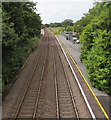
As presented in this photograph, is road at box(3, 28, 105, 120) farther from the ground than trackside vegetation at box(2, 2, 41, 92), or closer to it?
closer to it

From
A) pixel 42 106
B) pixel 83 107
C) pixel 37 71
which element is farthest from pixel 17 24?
pixel 83 107

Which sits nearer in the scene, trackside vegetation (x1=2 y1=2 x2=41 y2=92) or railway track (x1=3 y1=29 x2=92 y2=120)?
railway track (x1=3 y1=29 x2=92 y2=120)

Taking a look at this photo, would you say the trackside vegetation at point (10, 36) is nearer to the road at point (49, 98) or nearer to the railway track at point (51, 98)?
the road at point (49, 98)

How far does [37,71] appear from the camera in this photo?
23672 millimetres

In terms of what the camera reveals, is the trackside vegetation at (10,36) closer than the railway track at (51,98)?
No

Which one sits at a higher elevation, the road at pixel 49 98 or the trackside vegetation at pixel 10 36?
the trackside vegetation at pixel 10 36

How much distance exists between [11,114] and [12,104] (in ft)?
5.06

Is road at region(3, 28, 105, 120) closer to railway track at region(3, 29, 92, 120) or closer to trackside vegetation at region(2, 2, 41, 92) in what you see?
railway track at region(3, 29, 92, 120)

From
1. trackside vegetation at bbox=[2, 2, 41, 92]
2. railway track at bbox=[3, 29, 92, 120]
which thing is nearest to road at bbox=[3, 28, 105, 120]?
railway track at bbox=[3, 29, 92, 120]

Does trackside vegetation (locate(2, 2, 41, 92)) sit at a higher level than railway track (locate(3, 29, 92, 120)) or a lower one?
higher

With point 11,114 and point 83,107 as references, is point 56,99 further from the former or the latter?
point 11,114

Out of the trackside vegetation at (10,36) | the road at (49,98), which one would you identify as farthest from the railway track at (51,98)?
the trackside vegetation at (10,36)

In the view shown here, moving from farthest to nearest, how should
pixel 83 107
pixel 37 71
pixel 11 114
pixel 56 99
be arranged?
1. pixel 37 71
2. pixel 56 99
3. pixel 83 107
4. pixel 11 114

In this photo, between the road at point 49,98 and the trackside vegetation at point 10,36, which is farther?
the trackside vegetation at point 10,36
